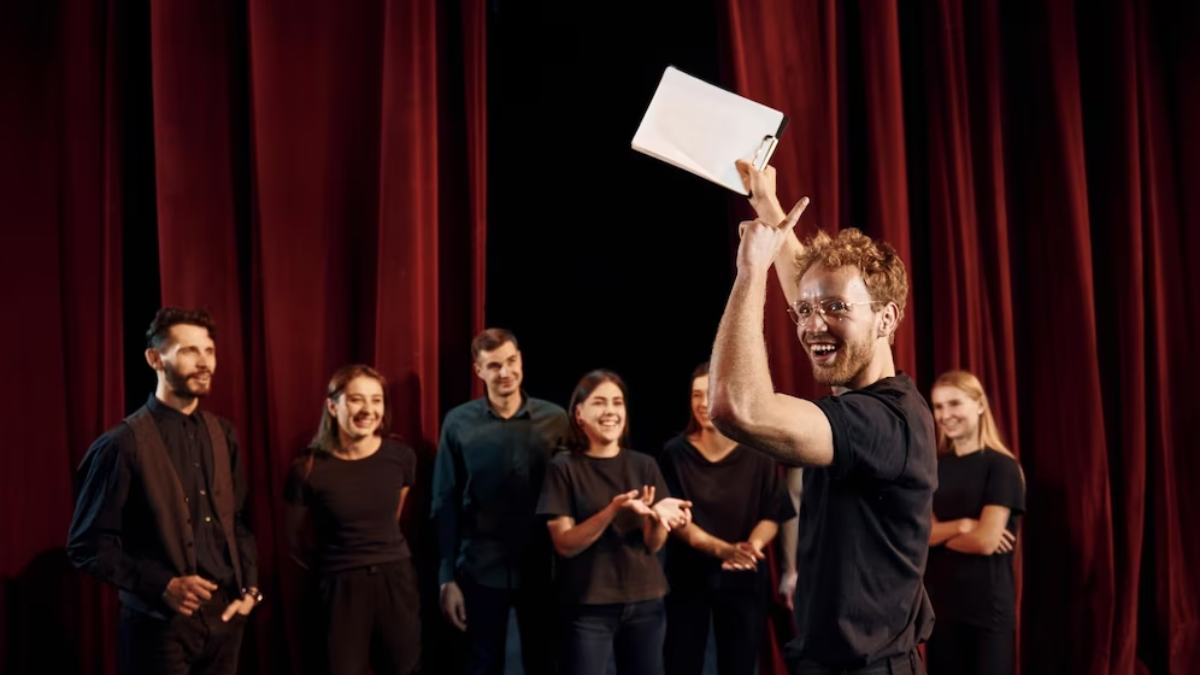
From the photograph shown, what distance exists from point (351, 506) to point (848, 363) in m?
2.00

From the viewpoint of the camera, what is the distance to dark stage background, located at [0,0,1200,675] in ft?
11.6

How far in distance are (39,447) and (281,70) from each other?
5.25 ft

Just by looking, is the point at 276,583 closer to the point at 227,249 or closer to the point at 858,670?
the point at 227,249

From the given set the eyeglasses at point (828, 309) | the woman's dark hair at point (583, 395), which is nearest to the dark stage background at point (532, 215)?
the woman's dark hair at point (583, 395)

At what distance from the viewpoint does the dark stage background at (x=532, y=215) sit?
11.6 ft

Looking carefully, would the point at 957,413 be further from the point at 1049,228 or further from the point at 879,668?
the point at 879,668

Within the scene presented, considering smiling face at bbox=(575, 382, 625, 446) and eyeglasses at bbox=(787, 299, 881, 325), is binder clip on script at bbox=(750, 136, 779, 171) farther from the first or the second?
smiling face at bbox=(575, 382, 625, 446)

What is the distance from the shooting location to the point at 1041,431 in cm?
402

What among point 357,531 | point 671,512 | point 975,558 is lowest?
point 975,558

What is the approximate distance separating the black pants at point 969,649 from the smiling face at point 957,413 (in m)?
0.63

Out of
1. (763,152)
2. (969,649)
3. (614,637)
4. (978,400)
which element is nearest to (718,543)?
(614,637)

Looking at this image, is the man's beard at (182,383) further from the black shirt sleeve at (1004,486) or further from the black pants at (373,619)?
the black shirt sleeve at (1004,486)

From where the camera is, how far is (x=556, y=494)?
318cm

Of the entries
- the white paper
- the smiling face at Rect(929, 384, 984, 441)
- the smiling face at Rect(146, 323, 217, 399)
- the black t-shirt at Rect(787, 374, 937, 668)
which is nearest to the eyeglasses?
the black t-shirt at Rect(787, 374, 937, 668)
